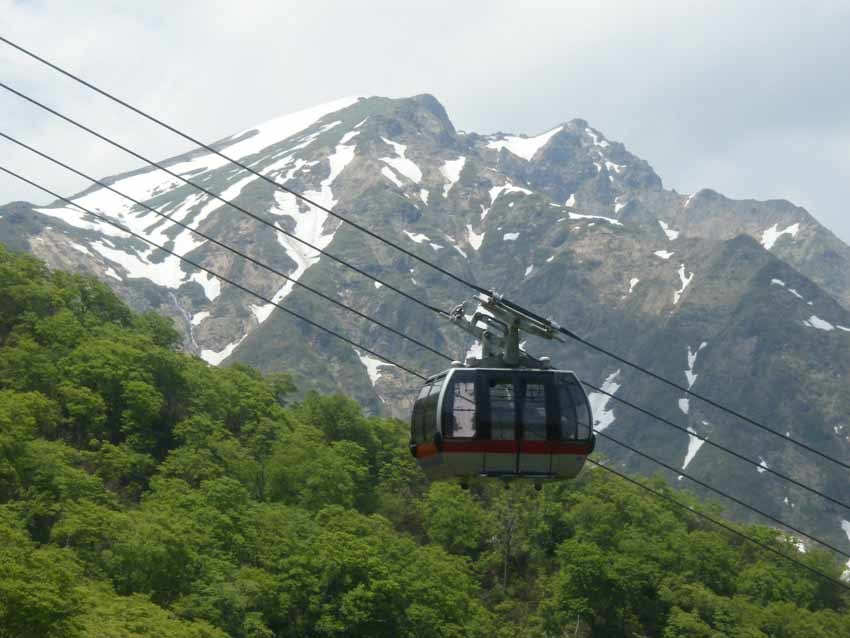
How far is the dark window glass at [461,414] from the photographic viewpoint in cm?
3288

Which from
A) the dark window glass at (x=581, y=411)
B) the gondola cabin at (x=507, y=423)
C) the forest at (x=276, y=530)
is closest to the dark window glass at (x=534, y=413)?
the gondola cabin at (x=507, y=423)

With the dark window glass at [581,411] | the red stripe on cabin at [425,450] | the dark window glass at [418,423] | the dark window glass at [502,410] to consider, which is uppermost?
the dark window glass at [581,411]

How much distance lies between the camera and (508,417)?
32969 mm

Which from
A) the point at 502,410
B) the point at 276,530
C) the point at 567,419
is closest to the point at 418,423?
the point at 502,410

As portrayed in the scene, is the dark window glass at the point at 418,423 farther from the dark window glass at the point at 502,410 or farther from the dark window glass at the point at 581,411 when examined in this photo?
the dark window glass at the point at 581,411

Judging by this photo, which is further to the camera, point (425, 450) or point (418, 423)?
point (418, 423)

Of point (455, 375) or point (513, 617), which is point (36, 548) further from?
point (455, 375)

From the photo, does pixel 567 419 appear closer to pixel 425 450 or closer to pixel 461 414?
pixel 461 414

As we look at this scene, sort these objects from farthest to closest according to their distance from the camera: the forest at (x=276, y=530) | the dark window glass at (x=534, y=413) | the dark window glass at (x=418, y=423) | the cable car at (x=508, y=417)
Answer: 1. the forest at (x=276, y=530)
2. the dark window glass at (x=418, y=423)
3. the dark window glass at (x=534, y=413)
4. the cable car at (x=508, y=417)

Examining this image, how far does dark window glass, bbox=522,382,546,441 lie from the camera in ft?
108

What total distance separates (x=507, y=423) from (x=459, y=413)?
1.41 m

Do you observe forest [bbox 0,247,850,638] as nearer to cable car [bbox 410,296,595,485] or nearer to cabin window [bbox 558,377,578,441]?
cable car [bbox 410,296,595,485]

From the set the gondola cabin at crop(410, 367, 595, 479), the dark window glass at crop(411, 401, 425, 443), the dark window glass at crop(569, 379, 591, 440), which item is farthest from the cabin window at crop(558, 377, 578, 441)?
the dark window glass at crop(411, 401, 425, 443)

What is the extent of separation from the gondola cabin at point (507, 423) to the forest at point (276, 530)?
27116mm
